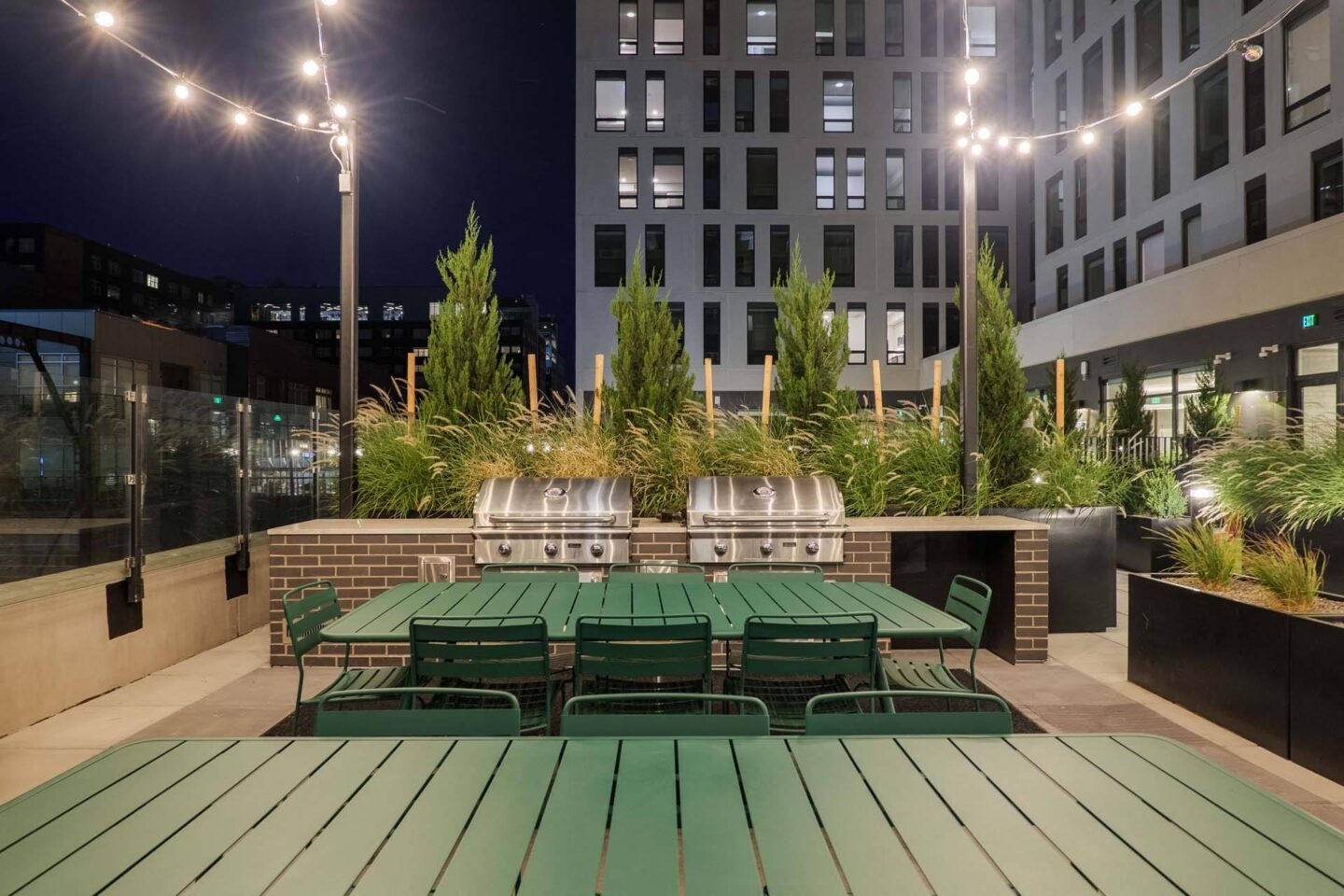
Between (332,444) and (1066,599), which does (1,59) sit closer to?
(332,444)

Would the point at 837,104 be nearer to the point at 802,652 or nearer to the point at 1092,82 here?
the point at 1092,82

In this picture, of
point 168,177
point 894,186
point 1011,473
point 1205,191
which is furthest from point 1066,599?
point 168,177

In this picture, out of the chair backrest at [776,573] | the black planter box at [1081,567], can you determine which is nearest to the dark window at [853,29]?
the black planter box at [1081,567]

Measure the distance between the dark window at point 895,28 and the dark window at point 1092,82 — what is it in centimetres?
640

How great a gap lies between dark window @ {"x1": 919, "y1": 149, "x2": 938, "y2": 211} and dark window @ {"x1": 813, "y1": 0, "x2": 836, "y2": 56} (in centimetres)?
407

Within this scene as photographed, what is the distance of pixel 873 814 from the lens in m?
1.52

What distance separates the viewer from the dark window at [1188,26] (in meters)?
14.5

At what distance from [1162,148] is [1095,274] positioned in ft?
11.2

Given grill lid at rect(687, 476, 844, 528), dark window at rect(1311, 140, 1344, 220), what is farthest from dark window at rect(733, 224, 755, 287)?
grill lid at rect(687, 476, 844, 528)

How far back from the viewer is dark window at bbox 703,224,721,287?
76.2 feet

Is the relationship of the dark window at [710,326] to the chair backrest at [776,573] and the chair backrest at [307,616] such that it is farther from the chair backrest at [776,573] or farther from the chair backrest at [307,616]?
the chair backrest at [307,616]

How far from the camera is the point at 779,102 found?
23094 mm

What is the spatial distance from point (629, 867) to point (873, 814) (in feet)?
1.66

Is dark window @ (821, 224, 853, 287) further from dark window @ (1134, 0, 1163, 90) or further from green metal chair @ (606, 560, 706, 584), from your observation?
green metal chair @ (606, 560, 706, 584)
